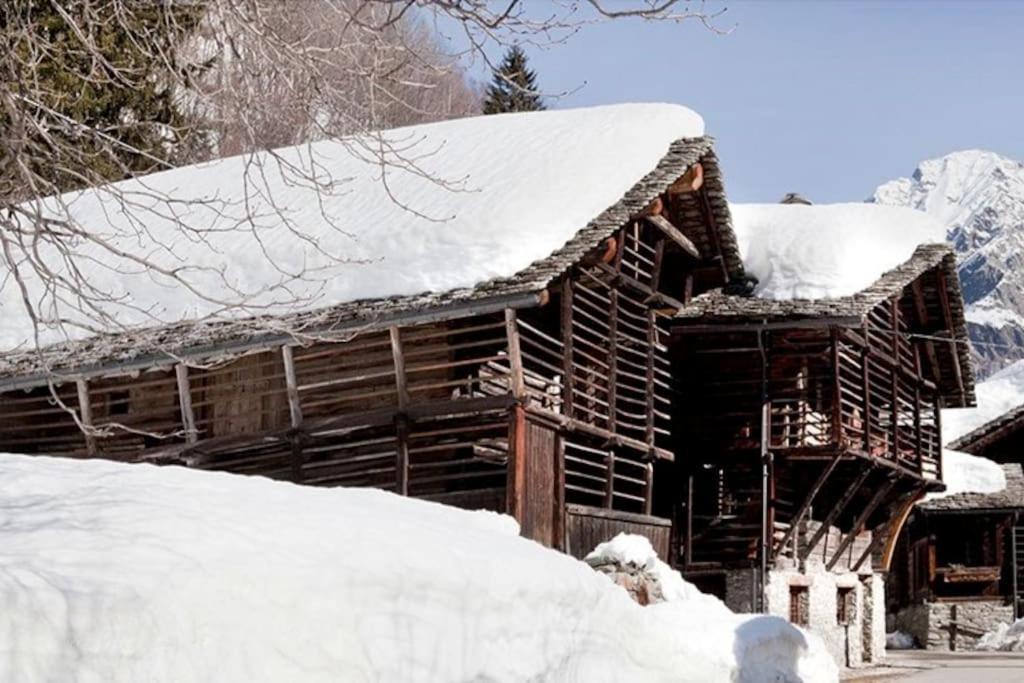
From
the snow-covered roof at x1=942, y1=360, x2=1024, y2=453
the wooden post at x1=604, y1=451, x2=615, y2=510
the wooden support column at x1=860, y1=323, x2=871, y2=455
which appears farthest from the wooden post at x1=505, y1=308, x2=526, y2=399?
the snow-covered roof at x1=942, y1=360, x2=1024, y2=453

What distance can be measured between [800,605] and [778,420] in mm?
3270

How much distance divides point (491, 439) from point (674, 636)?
28.4 feet

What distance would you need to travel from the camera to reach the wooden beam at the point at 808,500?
2316 cm

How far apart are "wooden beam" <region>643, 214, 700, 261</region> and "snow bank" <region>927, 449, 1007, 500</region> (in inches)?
654

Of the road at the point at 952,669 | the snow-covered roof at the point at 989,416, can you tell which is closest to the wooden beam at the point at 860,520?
the road at the point at 952,669

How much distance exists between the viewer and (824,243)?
961 inches

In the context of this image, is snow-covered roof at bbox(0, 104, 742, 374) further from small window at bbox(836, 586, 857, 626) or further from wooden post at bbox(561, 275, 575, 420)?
small window at bbox(836, 586, 857, 626)

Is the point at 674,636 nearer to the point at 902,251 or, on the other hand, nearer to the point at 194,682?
the point at 194,682

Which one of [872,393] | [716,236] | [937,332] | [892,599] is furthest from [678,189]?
[892,599]

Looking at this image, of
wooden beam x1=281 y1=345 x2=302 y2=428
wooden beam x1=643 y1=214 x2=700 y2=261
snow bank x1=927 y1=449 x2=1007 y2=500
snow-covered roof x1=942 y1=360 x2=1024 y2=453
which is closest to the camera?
wooden beam x1=281 y1=345 x2=302 y2=428

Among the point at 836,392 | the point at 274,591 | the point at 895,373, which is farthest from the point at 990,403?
the point at 274,591

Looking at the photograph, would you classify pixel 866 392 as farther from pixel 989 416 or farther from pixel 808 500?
pixel 989 416

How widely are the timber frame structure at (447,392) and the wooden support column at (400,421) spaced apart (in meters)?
0.03

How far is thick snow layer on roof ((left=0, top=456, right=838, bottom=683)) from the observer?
225 inches
